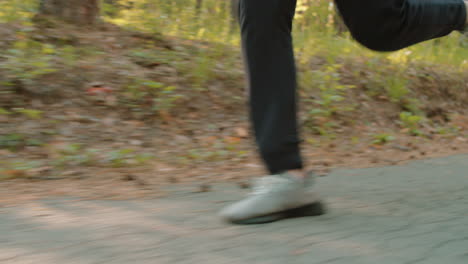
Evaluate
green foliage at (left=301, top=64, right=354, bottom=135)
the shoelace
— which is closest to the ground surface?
the shoelace

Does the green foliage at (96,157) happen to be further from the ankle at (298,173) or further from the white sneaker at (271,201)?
the ankle at (298,173)

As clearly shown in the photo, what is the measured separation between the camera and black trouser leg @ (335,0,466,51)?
6.39 feet

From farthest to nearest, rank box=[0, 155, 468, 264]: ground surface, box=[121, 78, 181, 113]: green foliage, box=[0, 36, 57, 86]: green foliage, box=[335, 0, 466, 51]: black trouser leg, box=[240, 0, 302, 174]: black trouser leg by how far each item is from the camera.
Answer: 1. box=[121, 78, 181, 113]: green foliage
2. box=[0, 36, 57, 86]: green foliage
3. box=[335, 0, 466, 51]: black trouser leg
4. box=[240, 0, 302, 174]: black trouser leg
5. box=[0, 155, 468, 264]: ground surface

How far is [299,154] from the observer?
6.31ft

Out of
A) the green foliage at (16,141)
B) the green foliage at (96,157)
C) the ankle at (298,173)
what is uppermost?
the ankle at (298,173)

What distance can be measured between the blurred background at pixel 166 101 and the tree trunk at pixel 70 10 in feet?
0.04

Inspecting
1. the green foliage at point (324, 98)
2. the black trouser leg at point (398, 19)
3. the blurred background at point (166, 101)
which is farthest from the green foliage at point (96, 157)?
the green foliage at point (324, 98)

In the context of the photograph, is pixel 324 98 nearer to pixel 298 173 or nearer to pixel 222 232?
pixel 298 173

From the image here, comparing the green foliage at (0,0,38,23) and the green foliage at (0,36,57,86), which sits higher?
the green foliage at (0,0,38,23)

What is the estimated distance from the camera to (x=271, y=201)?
1.91 meters

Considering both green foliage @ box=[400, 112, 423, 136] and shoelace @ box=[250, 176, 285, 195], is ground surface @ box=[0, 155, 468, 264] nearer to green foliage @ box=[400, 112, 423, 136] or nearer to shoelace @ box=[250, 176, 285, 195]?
shoelace @ box=[250, 176, 285, 195]

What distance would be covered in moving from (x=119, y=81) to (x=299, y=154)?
266cm

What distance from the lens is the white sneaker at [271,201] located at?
189 cm

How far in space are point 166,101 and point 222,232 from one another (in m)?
2.44
